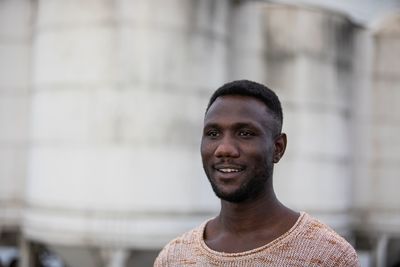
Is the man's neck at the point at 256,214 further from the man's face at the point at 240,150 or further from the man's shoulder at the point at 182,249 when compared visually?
the man's shoulder at the point at 182,249

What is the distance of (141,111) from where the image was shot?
9.30 metres

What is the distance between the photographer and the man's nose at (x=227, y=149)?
7.59 ft

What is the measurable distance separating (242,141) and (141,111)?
704 cm

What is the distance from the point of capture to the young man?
2.27 metres

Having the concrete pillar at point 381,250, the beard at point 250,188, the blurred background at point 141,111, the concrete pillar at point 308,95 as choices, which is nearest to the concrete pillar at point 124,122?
the blurred background at point 141,111

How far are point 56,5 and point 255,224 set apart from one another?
825 cm

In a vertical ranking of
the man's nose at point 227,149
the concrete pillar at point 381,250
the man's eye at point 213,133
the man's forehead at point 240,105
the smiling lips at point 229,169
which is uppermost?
the man's forehead at point 240,105

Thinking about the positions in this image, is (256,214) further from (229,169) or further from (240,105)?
(240,105)

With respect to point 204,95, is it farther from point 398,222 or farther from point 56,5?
point 398,222

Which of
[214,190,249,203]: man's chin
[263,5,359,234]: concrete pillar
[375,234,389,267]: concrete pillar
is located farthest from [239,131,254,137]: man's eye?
[375,234,389,267]: concrete pillar

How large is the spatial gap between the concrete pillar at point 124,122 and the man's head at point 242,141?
6.89m

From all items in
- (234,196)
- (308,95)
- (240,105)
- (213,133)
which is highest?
(308,95)

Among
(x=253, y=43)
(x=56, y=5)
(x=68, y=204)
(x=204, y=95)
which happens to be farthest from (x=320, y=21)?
(x=68, y=204)

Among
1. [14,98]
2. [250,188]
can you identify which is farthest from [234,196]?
[14,98]
